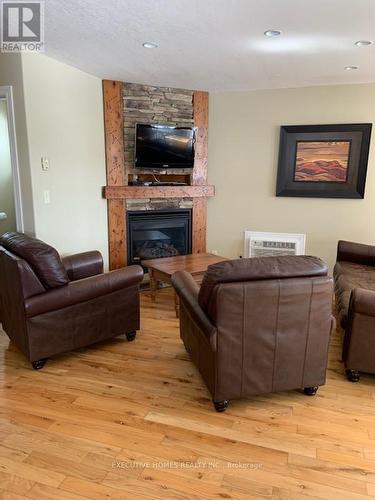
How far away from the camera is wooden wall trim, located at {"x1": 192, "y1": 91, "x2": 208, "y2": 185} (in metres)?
4.61

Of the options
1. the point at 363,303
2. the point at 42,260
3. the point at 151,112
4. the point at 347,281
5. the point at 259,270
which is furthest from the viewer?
the point at 151,112

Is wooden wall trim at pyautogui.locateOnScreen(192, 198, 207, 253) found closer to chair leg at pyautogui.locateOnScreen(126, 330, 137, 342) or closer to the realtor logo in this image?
chair leg at pyautogui.locateOnScreen(126, 330, 137, 342)

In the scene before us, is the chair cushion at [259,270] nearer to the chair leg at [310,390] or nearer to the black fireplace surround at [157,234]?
the chair leg at [310,390]

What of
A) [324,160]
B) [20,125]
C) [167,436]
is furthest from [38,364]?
[324,160]

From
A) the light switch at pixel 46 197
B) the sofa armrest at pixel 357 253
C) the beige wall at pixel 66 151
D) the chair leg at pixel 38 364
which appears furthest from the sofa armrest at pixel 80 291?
the sofa armrest at pixel 357 253

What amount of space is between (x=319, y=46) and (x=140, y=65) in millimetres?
1630

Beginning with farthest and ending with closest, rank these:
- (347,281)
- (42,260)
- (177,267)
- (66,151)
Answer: (177,267) < (66,151) < (347,281) < (42,260)

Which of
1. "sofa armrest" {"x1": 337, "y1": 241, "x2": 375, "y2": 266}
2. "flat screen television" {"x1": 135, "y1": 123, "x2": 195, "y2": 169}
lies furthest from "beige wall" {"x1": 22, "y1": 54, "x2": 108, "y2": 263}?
"sofa armrest" {"x1": 337, "y1": 241, "x2": 375, "y2": 266}

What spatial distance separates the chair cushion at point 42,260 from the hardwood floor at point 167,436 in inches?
27.8

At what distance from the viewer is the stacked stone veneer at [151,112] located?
4270 mm

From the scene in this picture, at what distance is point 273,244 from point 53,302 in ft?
9.43

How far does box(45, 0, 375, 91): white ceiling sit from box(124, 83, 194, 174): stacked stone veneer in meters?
0.19

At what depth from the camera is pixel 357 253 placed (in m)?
3.98

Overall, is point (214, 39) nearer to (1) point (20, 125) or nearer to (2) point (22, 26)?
(2) point (22, 26)
